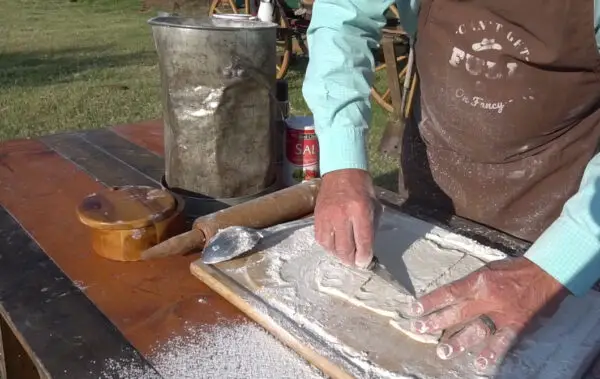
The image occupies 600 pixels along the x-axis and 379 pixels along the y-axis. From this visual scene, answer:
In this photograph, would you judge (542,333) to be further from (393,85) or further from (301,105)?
A: (301,105)

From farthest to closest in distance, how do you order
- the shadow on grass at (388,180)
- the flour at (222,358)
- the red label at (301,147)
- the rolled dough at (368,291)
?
the shadow on grass at (388,180) → the red label at (301,147) → the rolled dough at (368,291) → the flour at (222,358)

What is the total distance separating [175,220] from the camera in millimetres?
1387

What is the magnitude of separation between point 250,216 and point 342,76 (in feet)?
1.35

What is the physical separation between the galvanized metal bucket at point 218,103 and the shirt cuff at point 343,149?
0.77 feet

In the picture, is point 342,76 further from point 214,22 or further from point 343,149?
point 214,22

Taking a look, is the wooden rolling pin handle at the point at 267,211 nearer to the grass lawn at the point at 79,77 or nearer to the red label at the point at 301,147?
the red label at the point at 301,147

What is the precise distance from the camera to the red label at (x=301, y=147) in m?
1.71

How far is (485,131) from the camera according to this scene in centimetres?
160

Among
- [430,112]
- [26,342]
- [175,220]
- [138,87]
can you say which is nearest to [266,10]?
[138,87]

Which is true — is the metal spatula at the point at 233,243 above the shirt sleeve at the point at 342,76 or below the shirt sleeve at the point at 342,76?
below

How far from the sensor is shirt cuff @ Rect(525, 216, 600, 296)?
42.1 inches

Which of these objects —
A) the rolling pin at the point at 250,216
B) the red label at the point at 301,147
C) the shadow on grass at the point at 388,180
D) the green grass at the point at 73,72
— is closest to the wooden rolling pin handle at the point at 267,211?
the rolling pin at the point at 250,216

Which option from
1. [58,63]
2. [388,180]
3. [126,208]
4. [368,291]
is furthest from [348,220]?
[58,63]

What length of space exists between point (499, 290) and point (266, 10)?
5.57 metres
